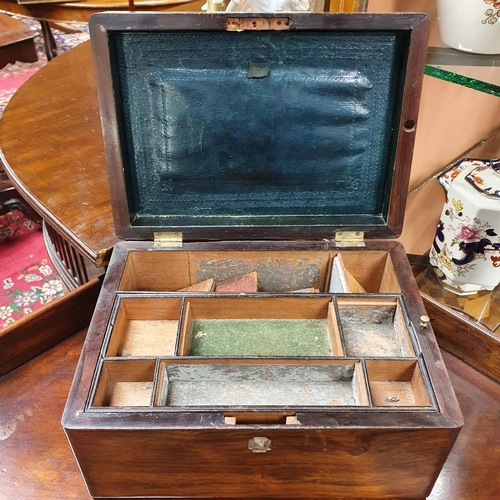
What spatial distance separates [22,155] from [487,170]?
1.41m

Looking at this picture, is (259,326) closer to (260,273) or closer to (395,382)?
(260,273)

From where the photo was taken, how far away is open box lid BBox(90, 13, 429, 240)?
0.94 m

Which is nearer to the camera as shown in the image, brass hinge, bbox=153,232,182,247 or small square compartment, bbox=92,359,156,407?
small square compartment, bbox=92,359,156,407

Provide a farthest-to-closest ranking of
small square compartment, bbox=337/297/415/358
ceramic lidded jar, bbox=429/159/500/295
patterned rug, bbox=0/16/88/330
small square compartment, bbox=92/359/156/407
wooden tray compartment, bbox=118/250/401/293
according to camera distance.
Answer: patterned rug, bbox=0/16/88/330, ceramic lidded jar, bbox=429/159/500/295, wooden tray compartment, bbox=118/250/401/293, small square compartment, bbox=337/297/415/358, small square compartment, bbox=92/359/156/407

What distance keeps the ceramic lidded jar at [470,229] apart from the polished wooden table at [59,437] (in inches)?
12.0

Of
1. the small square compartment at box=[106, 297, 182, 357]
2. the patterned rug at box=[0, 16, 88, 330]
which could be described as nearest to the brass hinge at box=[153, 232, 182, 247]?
the small square compartment at box=[106, 297, 182, 357]

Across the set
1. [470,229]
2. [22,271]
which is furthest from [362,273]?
[22,271]

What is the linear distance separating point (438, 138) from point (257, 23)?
1.03 m

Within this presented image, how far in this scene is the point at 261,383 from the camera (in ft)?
3.14

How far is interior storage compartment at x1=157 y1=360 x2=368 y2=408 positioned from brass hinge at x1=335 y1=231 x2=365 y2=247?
0.30 metres

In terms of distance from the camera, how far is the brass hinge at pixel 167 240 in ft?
3.64

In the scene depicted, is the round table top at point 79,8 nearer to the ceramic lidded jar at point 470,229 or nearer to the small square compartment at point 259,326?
the ceramic lidded jar at point 470,229

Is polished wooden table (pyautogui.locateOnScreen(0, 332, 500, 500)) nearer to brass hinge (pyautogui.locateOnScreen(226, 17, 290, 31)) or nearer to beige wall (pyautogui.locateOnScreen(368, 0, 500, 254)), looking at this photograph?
beige wall (pyautogui.locateOnScreen(368, 0, 500, 254))

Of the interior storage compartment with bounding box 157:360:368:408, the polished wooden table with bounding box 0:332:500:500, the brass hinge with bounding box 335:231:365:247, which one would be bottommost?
the polished wooden table with bounding box 0:332:500:500
